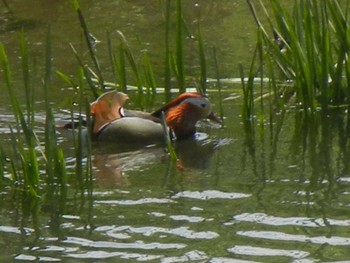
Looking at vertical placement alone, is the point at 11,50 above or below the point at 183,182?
above

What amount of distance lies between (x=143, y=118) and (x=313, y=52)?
103 centimetres

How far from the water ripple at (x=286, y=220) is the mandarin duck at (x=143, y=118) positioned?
1.82 metres

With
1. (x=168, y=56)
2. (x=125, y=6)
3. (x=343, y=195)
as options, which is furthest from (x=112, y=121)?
(x=125, y=6)

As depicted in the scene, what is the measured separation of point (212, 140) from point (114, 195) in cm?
138

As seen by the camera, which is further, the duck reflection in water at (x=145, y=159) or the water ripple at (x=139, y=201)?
the duck reflection in water at (x=145, y=159)

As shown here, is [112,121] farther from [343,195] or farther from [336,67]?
[343,195]

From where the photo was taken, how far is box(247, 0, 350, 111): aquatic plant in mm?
6953

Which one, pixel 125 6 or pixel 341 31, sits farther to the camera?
pixel 125 6

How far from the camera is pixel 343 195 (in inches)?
226

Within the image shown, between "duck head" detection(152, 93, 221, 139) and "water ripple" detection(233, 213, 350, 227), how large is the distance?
6.25 feet

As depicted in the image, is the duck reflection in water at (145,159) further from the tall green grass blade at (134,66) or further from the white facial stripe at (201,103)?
the tall green grass blade at (134,66)

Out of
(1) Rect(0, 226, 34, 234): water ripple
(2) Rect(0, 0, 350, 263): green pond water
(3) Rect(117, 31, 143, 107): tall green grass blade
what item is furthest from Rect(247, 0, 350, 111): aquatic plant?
(1) Rect(0, 226, 34, 234): water ripple

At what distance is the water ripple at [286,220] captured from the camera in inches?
210

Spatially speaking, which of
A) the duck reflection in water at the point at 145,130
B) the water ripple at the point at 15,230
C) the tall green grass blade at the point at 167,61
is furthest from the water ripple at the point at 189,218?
the tall green grass blade at the point at 167,61
